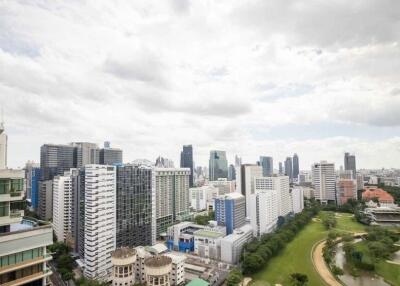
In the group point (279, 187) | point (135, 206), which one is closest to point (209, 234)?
point (135, 206)

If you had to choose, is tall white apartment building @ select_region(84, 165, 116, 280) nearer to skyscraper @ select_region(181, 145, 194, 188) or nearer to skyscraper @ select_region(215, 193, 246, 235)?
skyscraper @ select_region(215, 193, 246, 235)

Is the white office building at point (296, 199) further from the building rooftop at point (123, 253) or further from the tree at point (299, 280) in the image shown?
the building rooftop at point (123, 253)

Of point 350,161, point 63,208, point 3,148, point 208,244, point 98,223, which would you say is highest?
point 3,148

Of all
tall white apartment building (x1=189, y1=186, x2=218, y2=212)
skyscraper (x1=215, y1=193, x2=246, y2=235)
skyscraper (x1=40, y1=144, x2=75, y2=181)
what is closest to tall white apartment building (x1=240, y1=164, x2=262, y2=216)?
skyscraper (x1=215, y1=193, x2=246, y2=235)

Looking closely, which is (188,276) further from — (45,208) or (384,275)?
(45,208)

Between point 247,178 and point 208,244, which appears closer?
point 208,244

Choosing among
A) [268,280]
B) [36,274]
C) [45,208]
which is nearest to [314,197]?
[268,280]

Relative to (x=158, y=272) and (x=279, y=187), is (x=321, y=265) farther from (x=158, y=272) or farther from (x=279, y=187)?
(x=279, y=187)
